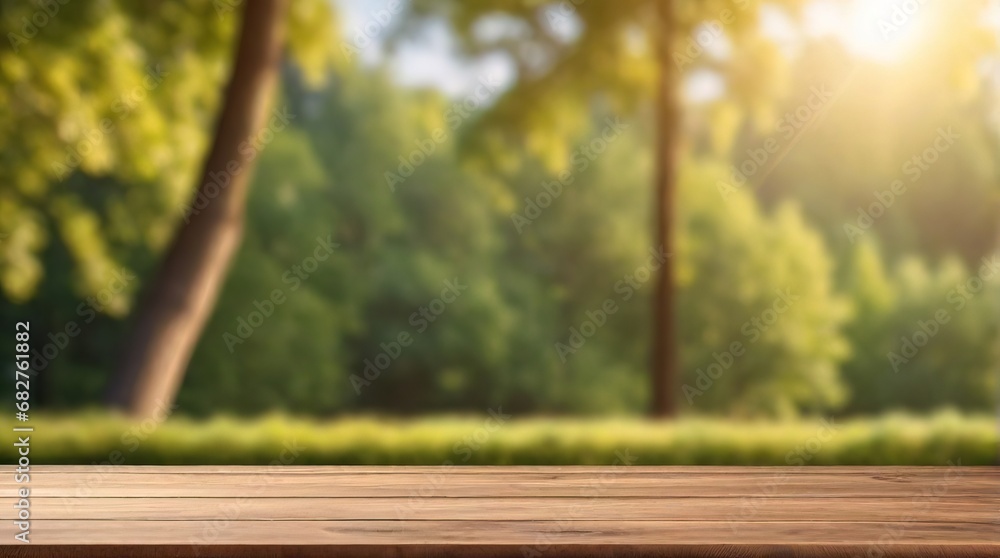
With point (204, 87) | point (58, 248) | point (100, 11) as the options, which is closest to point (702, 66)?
point (204, 87)

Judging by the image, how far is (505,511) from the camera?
2023mm

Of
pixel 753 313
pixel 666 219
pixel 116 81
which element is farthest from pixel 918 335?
pixel 116 81

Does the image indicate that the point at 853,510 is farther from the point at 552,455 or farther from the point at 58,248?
the point at 58,248

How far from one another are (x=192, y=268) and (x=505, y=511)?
9.75ft

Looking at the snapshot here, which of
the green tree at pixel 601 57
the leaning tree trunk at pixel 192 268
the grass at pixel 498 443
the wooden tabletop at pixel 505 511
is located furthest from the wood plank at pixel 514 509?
the green tree at pixel 601 57

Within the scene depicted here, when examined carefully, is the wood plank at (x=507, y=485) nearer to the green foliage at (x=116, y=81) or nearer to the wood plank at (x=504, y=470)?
the wood plank at (x=504, y=470)

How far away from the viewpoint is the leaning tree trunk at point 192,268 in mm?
4590

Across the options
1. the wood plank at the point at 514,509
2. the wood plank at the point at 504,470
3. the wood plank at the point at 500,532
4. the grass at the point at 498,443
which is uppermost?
the wood plank at the point at 500,532

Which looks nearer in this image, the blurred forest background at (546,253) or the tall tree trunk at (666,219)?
the tall tree trunk at (666,219)

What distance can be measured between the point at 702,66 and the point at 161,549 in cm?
478

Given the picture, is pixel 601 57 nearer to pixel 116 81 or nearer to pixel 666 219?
pixel 666 219

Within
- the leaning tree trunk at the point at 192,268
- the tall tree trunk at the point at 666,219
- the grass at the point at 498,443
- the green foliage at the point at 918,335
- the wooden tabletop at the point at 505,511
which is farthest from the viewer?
the green foliage at the point at 918,335

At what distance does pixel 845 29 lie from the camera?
670 cm

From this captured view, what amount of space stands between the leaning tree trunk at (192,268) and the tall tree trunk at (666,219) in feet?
6.43
